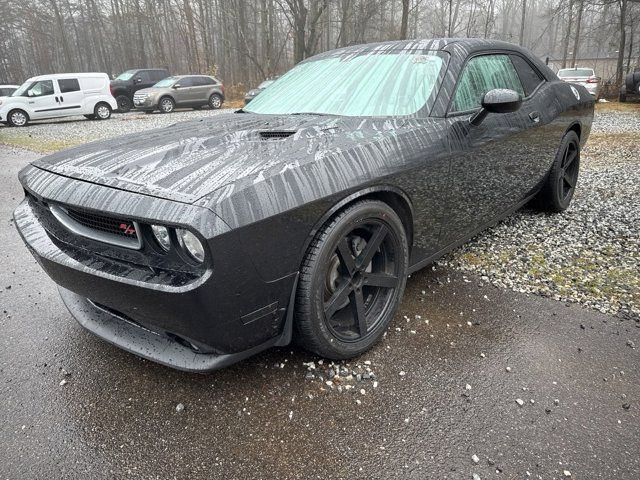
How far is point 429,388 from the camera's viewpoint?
2.09 m

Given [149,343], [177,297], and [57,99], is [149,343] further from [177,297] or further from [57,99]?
[57,99]

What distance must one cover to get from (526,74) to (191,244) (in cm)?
321

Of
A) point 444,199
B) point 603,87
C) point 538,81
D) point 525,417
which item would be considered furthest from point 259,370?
point 603,87

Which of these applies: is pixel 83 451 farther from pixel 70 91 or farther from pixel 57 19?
pixel 57 19

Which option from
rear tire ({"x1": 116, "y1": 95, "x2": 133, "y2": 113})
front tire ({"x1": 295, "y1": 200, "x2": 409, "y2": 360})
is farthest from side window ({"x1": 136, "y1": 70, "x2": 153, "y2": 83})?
front tire ({"x1": 295, "y1": 200, "x2": 409, "y2": 360})

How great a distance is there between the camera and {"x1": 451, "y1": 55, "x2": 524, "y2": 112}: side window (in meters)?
2.84

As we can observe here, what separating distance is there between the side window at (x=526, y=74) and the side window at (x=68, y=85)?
16.9 metres

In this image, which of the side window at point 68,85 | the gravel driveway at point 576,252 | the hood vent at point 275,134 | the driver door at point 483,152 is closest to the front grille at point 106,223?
the hood vent at point 275,134

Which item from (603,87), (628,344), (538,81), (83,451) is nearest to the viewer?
(83,451)

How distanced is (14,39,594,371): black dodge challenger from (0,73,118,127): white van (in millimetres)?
16076

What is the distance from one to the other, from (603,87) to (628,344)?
23151mm

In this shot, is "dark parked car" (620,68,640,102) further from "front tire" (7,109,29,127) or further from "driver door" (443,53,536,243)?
"front tire" (7,109,29,127)

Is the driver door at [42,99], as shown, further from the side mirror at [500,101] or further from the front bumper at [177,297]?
the side mirror at [500,101]

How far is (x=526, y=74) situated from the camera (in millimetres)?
3656
